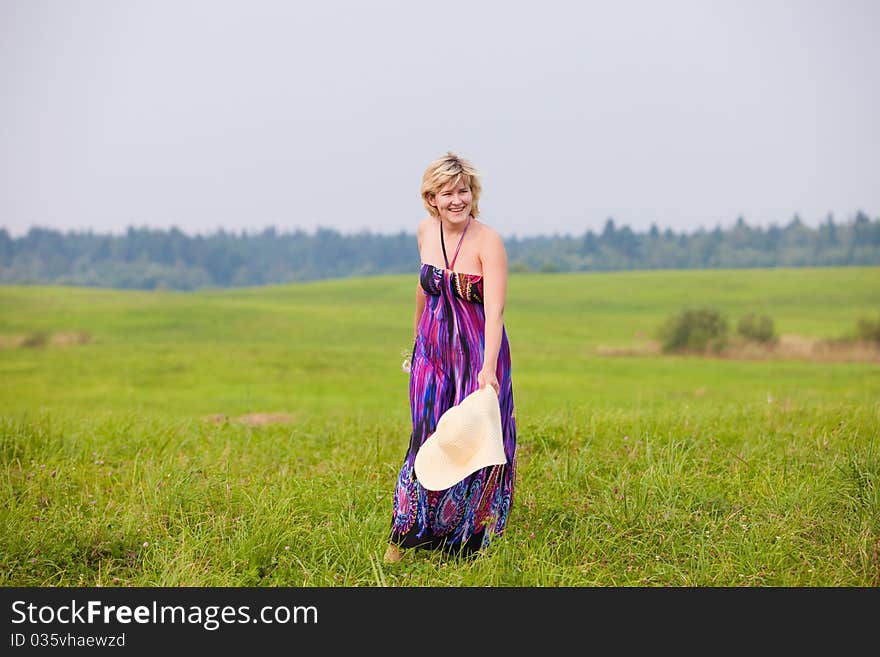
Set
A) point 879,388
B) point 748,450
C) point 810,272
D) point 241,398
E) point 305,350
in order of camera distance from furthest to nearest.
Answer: point 810,272 < point 305,350 < point 879,388 < point 241,398 < point 748,450

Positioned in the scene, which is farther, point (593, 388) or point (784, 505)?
point (593, 388)

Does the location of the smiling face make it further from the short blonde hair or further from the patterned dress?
the patterned dress

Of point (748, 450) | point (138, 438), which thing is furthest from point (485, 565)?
point (138, 438)

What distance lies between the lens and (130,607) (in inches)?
184

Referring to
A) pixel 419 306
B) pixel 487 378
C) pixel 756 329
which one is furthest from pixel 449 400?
pixel 756 329

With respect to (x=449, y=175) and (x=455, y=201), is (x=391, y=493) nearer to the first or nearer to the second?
(x=455, y=201)

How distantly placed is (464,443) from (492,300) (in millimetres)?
826

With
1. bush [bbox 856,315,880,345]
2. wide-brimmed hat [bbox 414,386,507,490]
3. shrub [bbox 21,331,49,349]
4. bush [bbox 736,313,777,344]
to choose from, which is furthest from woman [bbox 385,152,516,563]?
shrub [bbox 21,331,49,349]

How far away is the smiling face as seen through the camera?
5.02 metres

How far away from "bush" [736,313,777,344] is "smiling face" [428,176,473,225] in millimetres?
38103

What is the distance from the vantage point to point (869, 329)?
40969mm

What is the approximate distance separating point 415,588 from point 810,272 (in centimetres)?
6524

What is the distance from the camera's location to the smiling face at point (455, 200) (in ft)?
16.5

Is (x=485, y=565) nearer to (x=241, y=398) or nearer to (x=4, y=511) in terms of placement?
(x=4, y=511)
